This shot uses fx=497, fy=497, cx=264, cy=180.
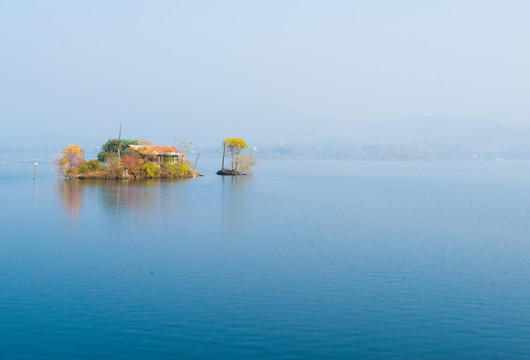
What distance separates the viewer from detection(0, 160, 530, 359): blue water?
616 inches

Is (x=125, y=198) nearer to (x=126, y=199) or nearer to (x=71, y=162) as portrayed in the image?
(x=126, y=199)

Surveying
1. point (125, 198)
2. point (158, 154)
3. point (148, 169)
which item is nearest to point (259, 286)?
point (125, 198)

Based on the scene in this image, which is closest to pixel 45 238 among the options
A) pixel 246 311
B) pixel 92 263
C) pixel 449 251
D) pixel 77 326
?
pixel 92 263

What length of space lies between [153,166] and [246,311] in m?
67.3

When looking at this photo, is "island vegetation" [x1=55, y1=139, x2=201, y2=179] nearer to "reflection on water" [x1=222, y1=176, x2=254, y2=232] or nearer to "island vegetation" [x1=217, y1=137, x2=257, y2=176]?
"island vegetation" [x1=217, y1=137, x2=257, y2=176]

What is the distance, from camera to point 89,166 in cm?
7875

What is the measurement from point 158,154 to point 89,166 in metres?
11.9

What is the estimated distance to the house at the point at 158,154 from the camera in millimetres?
82812

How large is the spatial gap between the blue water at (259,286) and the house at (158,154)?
1588 inches

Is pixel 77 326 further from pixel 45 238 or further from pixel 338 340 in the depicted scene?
pixel 45 238

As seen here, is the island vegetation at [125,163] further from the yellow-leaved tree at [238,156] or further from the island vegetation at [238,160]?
the island vegetation at [238,160]

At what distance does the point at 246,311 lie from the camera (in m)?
18.3

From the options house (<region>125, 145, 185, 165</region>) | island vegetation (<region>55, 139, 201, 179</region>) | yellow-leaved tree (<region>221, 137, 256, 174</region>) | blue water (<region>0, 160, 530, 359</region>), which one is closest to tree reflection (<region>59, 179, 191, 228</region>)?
blue water (<region>0, 160, 530, 359</region>)

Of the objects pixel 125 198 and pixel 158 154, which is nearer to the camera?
pixel 125 198
